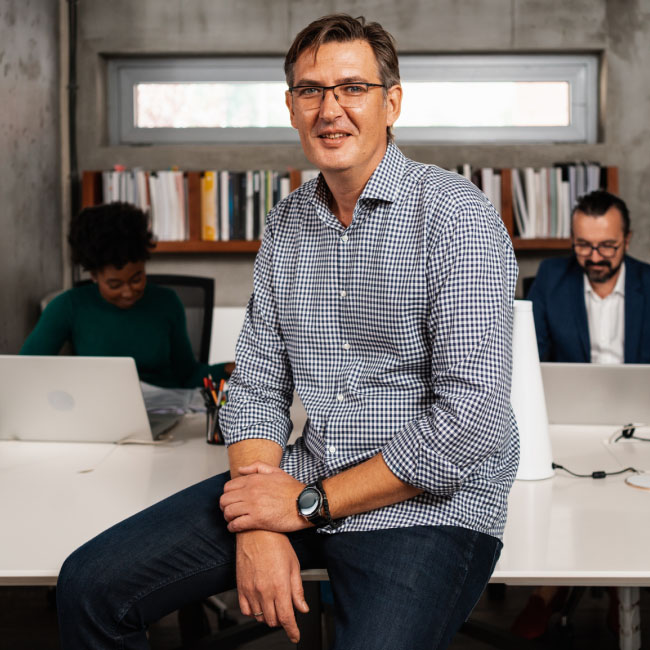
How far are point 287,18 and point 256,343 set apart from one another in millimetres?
3022

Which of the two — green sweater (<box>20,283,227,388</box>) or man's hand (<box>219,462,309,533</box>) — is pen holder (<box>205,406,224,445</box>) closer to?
man's hand (<box>219,462,309,533</box>)

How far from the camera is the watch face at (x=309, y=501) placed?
124cm

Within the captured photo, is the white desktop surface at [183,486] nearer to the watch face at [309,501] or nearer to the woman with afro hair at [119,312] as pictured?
the watch face at [309,501]

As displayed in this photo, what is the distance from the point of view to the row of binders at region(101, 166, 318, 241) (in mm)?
4000

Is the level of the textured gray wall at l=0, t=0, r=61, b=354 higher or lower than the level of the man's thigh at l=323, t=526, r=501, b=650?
higher

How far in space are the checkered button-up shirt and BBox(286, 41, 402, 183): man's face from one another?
0.05 m

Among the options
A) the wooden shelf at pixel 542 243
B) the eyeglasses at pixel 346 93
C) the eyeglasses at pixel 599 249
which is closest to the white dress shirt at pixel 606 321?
the eyeglasses at pixel 599 249

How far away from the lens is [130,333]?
2.72 metres

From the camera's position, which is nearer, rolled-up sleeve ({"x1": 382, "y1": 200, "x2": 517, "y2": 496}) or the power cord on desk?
rolled-up sleeve ({"x1": 382, "y1": 200, "x2": 517, "y2": 496})

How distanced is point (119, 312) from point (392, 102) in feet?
5.28

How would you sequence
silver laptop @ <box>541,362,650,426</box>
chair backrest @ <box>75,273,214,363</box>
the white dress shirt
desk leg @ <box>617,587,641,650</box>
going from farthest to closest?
chair backrest @ <box>75,273,214,363</box>, the white dress shirt, silver laptop @ <box>541,362,650,426</box>, desk leg @ <box>617,587,641,650</box>

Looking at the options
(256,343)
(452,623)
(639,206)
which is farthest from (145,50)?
(452,623)

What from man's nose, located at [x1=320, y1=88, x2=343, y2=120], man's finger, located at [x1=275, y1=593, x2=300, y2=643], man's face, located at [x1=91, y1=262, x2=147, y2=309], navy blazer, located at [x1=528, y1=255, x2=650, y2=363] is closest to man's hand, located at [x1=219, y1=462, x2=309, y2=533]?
A: man's finger, located at [x1=275, y1=593, x2=300, y2=643]

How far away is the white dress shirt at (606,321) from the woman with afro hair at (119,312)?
1.43 meters
